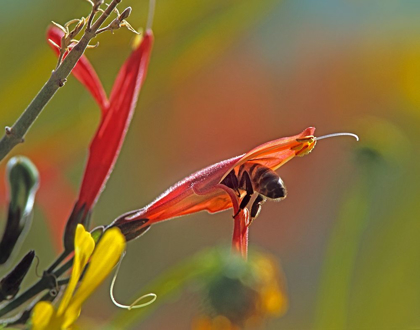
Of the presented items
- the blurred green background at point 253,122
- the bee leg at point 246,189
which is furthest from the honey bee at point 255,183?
the blurred green background at point 253,122

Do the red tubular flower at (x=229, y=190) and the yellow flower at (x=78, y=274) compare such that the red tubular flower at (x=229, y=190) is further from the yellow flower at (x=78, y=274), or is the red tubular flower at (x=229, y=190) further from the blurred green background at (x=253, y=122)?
the blurred green background at (x=253, y=122)

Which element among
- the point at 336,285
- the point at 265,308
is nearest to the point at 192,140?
the point at 336,285

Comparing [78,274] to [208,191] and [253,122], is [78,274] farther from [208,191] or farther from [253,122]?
[253,122]

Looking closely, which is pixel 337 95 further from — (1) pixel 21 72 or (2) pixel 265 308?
(2) pixel 265 308

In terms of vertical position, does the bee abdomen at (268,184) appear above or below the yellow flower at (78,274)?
below

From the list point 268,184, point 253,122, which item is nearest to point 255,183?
point 268,184

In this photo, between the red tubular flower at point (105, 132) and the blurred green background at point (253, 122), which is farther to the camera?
the blurred green background at point (253, 122)

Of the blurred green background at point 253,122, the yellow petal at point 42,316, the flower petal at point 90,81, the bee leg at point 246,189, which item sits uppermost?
the flower petal at point 90,81
